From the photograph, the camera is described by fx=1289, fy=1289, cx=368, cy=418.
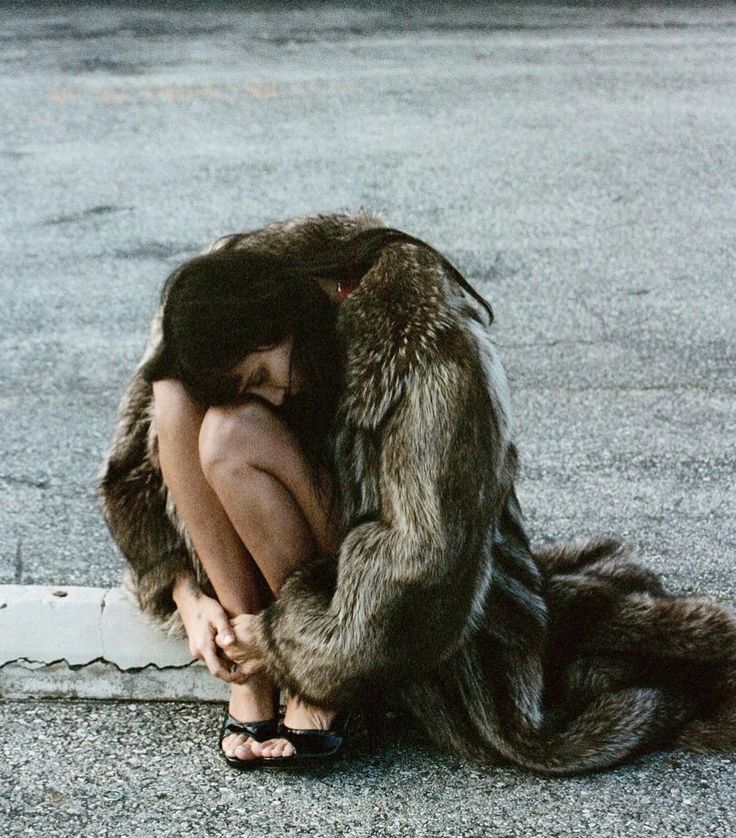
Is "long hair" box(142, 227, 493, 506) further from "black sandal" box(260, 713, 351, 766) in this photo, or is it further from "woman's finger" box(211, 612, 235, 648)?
"black sandal" box(260, 713, 351, 766)

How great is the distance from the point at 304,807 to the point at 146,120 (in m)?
5.99

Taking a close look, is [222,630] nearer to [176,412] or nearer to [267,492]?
[267,492]

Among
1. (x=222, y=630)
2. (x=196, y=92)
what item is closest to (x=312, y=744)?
(x=222, y=630)

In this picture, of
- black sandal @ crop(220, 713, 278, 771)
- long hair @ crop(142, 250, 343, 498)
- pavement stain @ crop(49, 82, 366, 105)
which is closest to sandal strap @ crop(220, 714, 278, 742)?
black sandal @ crop(220, 713, 278, 771)

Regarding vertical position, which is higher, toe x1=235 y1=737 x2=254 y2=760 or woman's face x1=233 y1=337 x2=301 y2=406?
woman's face x1=233 y1=337 x2=301 y2=406

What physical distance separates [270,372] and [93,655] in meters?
0.91

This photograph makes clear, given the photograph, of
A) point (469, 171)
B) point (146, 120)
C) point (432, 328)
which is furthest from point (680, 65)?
point (432, 328)

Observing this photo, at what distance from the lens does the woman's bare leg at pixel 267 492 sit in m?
2.74

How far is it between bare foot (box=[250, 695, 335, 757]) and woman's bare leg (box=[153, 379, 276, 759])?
0.16ft

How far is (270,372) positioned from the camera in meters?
2.69

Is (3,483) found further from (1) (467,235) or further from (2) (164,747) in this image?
(1) (467,235)

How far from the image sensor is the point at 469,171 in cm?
693

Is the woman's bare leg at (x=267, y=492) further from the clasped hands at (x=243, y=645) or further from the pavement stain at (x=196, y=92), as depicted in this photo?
the pavement stain at (x=196, y=92)

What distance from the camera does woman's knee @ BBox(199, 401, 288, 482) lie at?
2.73 m
